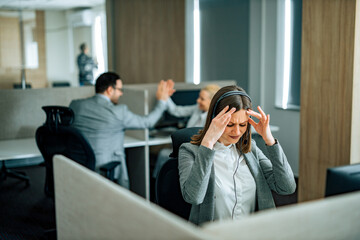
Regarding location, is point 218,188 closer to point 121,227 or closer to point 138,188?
point 121,227

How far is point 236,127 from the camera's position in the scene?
1639mm

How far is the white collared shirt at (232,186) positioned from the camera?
5.38 feet

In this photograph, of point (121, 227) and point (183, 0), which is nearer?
point (121, 227)

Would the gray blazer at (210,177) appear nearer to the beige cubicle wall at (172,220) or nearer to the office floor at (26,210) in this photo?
the beige cubicle wall at (172,220)

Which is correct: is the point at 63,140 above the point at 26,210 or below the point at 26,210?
above

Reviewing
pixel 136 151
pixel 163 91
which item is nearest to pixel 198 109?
pixel 163 91

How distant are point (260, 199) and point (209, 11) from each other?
4.77 metres

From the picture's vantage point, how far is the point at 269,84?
5102mm

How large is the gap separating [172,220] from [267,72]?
4511 millimetres

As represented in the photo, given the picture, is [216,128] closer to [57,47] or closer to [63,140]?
[63,140]

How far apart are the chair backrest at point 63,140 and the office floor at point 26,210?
2.30ft

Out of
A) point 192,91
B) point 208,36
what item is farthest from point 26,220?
point 208,36

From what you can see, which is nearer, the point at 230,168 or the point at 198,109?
the point at 230,168

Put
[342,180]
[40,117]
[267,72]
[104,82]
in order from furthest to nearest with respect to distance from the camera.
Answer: [267,72], [40,117], [104,82], [342,180]
